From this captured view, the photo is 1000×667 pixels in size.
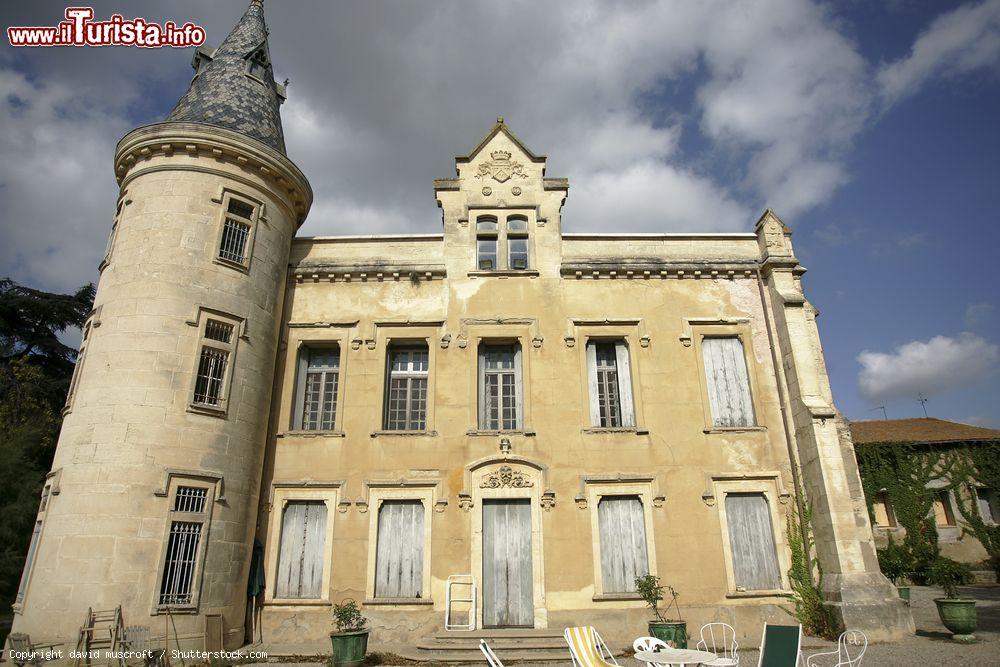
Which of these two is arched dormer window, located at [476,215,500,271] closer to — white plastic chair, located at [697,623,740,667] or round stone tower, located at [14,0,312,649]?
round stone tower, located at [14,0,312,649]

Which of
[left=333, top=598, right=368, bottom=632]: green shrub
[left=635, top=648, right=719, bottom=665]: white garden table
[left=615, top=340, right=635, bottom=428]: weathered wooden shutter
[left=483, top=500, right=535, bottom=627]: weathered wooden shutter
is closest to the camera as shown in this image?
[left=635, top=648, right=719, bottom=665]: white garden table

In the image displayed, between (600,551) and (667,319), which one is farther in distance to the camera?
(667,319)

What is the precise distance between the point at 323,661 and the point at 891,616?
11035mm

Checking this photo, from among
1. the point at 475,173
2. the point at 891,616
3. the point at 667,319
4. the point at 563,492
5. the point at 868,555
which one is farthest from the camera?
the point at 475,173

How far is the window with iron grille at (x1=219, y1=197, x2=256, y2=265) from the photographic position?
44.0ft

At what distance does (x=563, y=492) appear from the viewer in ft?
43.8

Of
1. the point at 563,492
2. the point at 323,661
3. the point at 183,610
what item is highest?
the point at 563,492

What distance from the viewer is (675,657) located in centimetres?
719

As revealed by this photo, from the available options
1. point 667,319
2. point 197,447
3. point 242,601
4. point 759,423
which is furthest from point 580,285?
point 242,601

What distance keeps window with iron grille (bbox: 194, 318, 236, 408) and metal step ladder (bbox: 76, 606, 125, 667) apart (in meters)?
3.96

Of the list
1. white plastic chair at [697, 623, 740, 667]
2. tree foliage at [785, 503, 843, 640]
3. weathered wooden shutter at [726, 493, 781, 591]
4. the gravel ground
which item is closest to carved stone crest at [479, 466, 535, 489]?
the gravel ground

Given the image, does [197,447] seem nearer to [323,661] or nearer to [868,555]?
[323,661]

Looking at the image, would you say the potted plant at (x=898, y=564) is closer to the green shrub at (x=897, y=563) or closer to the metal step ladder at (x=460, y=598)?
the green shrub at (x=897, y=563)

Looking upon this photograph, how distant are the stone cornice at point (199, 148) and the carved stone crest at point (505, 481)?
28.9ft
